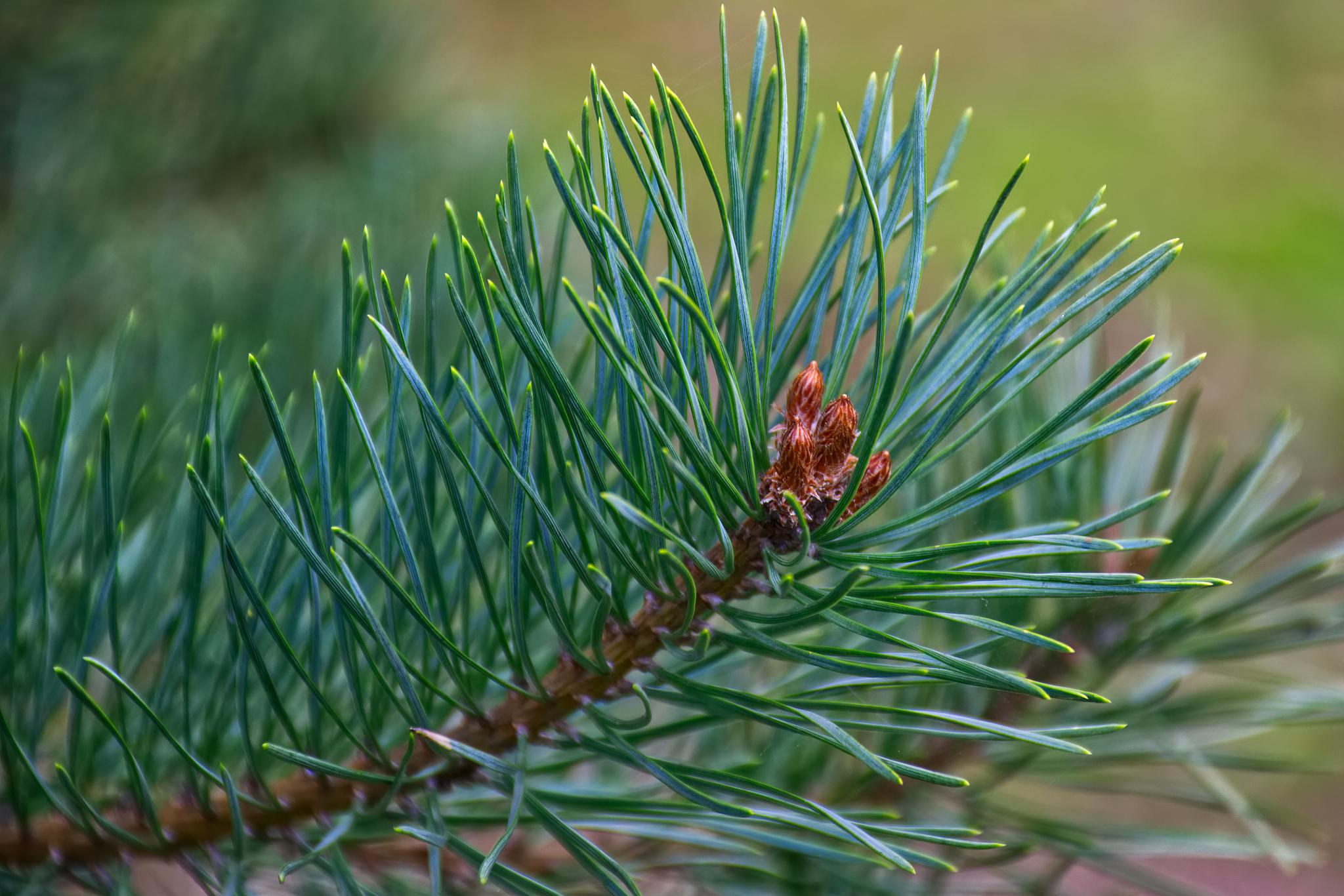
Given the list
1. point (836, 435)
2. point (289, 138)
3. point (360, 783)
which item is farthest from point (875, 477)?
point (289, 138)

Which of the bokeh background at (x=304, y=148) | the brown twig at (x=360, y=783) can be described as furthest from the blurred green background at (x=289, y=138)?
the brown twig at (x=360, y=783)

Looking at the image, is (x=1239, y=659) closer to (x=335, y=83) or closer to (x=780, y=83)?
(x=780, y=83)

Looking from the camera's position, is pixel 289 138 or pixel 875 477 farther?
pixel 289 138

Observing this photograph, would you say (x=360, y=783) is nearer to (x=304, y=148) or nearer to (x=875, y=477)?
(x=875, y=477)

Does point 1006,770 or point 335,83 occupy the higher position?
point 335,83

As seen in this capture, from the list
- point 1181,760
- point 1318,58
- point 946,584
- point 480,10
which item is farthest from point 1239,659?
point 1318,58

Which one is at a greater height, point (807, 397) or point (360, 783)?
point (807, 397)
